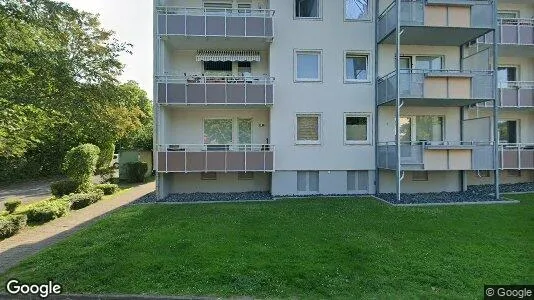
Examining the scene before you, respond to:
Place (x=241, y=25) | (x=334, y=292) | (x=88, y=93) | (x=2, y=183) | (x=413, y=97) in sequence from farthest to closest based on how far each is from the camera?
(x=2, y=183)
(x=241, y=25)
(x=413, y=97)
(x=88, y=93)
(x=334, y=292)

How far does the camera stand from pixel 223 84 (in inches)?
591

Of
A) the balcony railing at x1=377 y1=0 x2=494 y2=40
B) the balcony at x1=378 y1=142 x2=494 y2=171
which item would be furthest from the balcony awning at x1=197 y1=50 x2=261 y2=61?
the balcony at x1=378 y1=142 x2=494 y2=171

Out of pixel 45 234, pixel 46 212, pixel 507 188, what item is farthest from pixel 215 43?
pixel 507 188

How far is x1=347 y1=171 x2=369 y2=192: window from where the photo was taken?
16.4 m

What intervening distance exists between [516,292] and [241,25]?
13800 mm

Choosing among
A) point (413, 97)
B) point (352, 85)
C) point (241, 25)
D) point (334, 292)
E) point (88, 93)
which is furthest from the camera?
point (352, 85)

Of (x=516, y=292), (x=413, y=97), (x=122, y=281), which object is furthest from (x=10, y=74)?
(x=413, y=97)

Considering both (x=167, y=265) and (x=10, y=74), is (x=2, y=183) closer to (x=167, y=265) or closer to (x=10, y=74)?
(x=10, y=74)

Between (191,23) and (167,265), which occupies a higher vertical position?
(191,23)

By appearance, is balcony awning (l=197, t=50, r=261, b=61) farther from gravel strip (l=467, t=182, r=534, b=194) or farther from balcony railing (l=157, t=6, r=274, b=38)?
gravel strip (l=467, t=182, r=534, b=194)

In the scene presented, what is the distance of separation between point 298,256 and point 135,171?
66.9ft

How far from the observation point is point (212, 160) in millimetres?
14875

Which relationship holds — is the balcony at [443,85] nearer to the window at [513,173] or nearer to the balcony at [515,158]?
the balcony at [515,158]

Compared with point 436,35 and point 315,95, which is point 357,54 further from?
point 436,35
